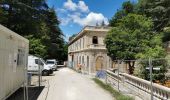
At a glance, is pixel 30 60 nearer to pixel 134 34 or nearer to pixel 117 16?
pixel 134 34

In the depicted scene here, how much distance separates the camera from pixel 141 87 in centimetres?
1413

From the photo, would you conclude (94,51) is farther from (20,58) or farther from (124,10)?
(20,58)

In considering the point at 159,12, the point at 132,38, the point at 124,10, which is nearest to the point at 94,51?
the point at 159,12

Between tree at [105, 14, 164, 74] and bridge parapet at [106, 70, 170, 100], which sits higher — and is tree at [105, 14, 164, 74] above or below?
above

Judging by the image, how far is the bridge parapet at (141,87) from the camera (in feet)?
36.2

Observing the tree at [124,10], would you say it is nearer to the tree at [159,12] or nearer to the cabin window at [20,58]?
the tree at [159,12]

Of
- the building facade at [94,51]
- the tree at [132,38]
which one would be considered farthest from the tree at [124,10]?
the tree at [132,38]

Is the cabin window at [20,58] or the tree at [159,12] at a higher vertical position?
the tree at [159,12]

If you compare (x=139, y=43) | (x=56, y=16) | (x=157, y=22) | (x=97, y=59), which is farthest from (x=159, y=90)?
(x=56, y=16)

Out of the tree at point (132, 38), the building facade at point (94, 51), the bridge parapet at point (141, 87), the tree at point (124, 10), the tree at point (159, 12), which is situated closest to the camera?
→ the bridge parapet at point (141, 87)

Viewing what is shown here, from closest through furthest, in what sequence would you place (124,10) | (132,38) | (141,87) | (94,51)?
1. (141,87)
2. (132,38)
3. (94,51)
4. (124,10)

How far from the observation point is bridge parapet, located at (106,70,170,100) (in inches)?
435

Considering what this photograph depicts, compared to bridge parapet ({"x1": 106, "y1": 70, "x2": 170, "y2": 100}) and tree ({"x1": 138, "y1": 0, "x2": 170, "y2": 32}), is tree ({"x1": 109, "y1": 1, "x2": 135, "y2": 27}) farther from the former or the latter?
bridge parapet ({"x1": 106, "y1": 70, "x2": 170, "y2": 100})

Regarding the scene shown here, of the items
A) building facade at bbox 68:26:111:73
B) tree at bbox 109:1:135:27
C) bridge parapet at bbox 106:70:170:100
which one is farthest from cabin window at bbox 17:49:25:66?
tree at bbox 109:1:135:27
